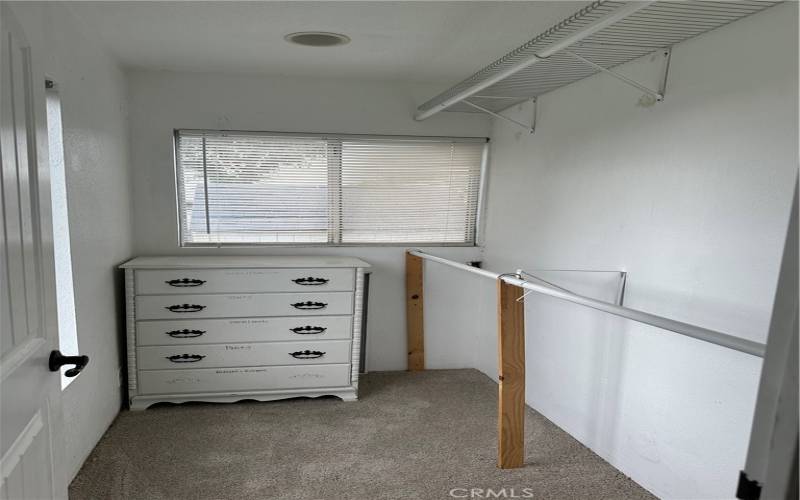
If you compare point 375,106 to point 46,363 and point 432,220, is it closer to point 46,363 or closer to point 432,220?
point 432,220

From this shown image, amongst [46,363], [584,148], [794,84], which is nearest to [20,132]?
[46,363]

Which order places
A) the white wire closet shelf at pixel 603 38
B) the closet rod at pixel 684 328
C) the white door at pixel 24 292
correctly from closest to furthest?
the white door at pixel 24 292
the closet rod at pixel 684 328
the white wire closet shelf at pixel 603 38

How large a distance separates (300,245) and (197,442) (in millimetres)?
1422

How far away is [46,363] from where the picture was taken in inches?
45.5

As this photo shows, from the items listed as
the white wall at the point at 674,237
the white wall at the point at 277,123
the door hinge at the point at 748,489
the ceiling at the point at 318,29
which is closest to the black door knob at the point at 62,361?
the door hinge at the point at 748,489

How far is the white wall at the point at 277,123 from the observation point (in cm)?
317

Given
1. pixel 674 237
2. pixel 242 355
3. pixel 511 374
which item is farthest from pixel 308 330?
pixel 674 237

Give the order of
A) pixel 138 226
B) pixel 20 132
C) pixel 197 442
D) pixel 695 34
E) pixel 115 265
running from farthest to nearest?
pixel 138 226 → pixel 115 265 → pixel 197 442 → pixel 695 34 → pixel 20 132

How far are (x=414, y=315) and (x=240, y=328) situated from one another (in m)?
1.28

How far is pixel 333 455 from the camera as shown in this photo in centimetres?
250

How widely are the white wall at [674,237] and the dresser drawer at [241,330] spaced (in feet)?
4.24

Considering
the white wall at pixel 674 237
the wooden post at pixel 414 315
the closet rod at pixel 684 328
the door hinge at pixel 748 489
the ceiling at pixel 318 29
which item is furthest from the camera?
the wooden post at pixel 414 315

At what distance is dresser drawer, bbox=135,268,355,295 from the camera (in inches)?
113

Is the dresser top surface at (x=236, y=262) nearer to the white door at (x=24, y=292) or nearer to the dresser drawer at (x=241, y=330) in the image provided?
the dresser drawer at (x=241, y=330)
